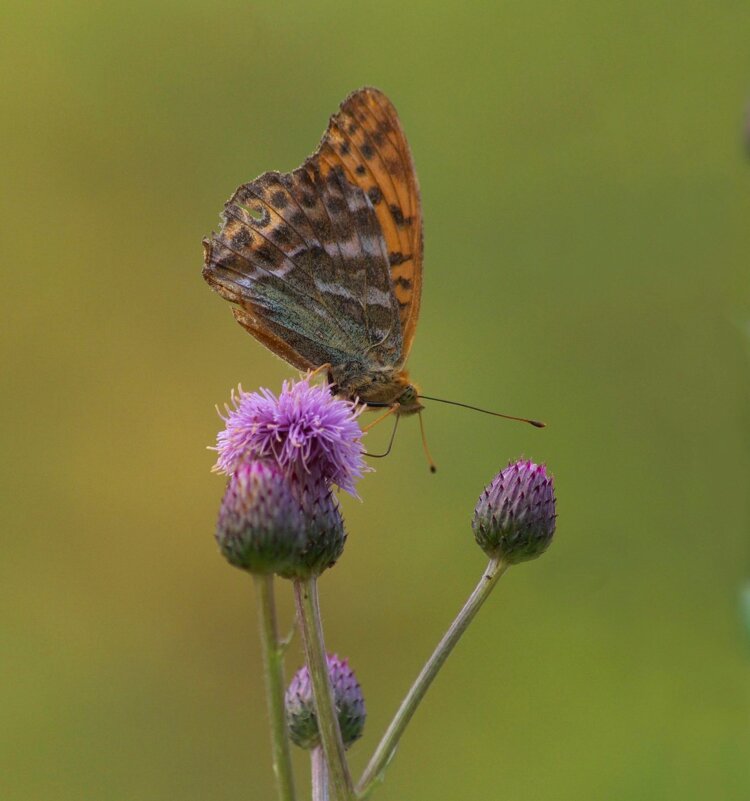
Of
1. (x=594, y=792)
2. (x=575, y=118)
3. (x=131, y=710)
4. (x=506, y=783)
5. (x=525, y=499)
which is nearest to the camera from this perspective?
(x=525, y=499)

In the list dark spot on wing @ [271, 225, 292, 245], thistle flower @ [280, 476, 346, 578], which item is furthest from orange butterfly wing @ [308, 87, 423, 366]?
thistle flower @ [280, 476, 346, 578]

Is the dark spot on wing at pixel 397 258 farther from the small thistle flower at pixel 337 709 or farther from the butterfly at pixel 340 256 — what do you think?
the small thistle flower at pixel 337 709

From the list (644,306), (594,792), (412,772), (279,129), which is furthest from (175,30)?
(594,792)

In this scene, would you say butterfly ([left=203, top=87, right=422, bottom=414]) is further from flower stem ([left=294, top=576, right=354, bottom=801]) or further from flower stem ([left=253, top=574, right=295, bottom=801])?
flower stem ([left=253, top=574, right=295, bottom=801])

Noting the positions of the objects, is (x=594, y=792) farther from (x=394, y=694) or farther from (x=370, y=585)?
(x=370, y=585)

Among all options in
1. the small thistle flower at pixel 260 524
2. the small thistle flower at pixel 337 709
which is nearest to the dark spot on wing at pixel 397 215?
the small thistle flower at pixel 260 524

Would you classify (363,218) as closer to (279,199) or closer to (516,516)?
(279,199)
